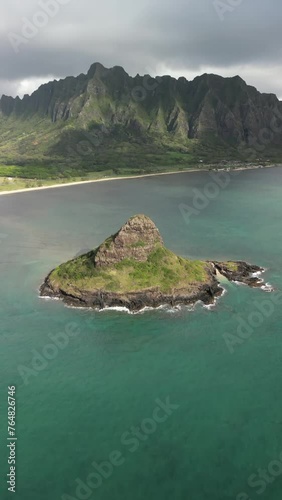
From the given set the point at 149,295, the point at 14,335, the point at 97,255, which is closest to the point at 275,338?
the point at 149,295

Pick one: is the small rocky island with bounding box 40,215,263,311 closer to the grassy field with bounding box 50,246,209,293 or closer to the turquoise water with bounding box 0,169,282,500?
the grassy field with bounding box 50,246,209,293

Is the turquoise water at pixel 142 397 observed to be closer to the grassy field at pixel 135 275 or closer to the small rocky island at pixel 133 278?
the small rocky island at pixel 133 278

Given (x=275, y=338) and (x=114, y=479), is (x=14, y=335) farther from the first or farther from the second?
(x=275, y=338)

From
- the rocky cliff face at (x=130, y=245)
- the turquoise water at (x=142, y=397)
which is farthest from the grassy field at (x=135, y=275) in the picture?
the turquoise water at (x=142, y=397)

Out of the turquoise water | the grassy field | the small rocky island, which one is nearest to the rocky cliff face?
the small rocky island

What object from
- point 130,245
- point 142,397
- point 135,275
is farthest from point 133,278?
point 142,397

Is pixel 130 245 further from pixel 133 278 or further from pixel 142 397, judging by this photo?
pixel 142 397
